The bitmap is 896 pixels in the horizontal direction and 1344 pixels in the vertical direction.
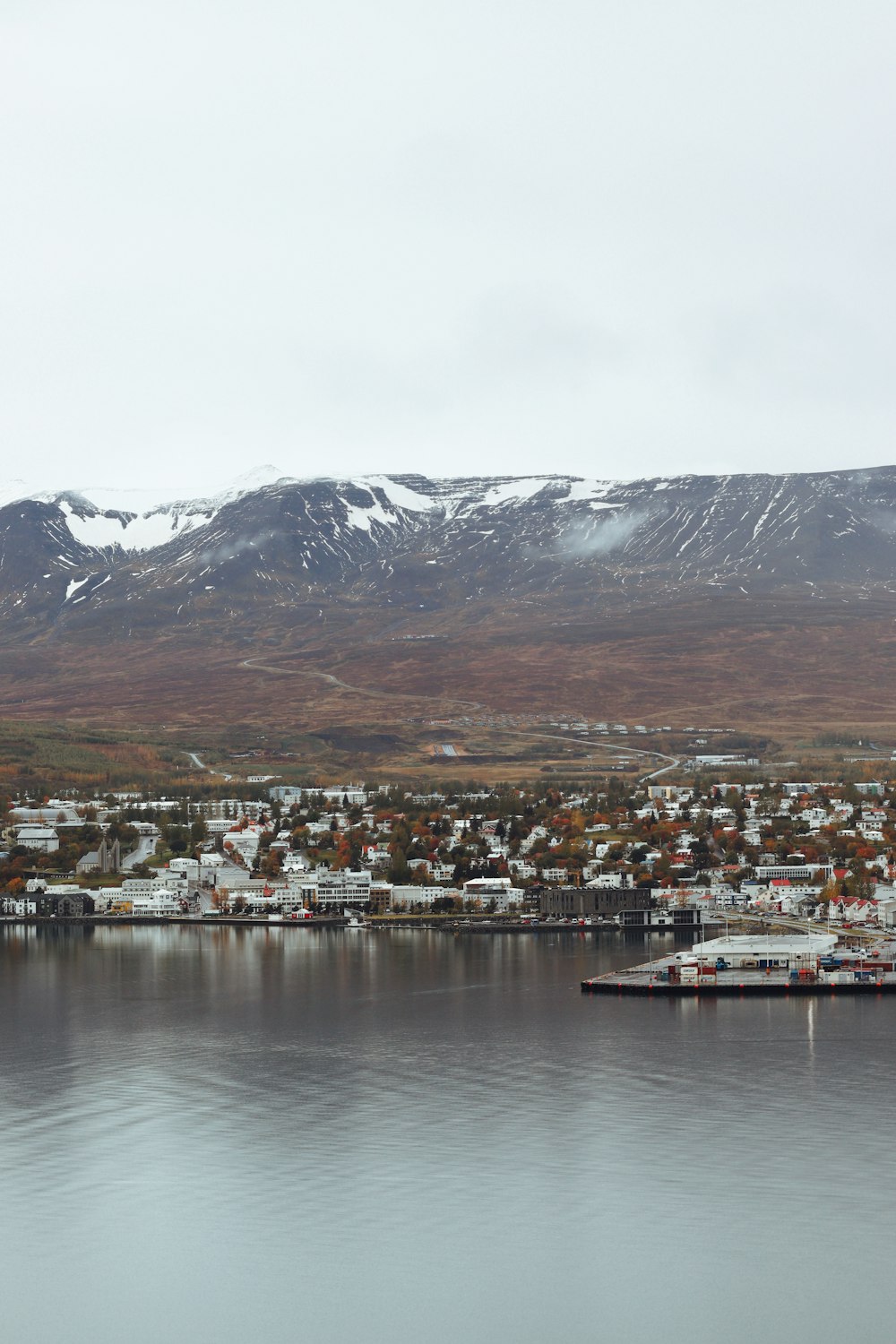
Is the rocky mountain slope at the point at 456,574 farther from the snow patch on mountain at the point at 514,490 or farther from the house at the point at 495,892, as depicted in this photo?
the house at the point at 495,892

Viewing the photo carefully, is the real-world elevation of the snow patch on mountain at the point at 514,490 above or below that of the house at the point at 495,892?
above

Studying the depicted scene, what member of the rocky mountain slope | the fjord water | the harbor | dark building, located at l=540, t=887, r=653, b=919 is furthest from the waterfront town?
the rocky mountain slope

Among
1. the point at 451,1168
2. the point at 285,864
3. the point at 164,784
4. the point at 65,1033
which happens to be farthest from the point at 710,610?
the point at 451,1168

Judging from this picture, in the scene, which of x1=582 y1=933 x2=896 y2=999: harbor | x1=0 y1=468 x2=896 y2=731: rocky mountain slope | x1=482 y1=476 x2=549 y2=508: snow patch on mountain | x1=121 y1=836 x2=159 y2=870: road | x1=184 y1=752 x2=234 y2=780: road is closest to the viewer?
x1=582 y1=933 x2=896 y2=999: harbor

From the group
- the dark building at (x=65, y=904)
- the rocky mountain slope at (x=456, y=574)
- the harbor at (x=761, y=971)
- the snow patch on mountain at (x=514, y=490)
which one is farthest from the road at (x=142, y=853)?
the snow patch on mountain at (x=514, y=490)

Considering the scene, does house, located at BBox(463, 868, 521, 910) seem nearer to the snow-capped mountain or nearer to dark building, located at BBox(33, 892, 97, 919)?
dark building, located at BBox(33, 892, 97, 919)

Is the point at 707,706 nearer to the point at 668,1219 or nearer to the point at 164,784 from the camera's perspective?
the point at 164,784
